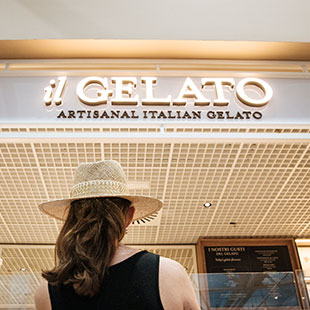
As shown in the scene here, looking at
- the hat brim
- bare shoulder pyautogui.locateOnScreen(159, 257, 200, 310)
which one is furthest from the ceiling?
bare shoulder pyautogui.locateOnScreen(159, 257, 200, 310)

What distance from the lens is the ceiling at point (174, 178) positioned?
12.0 ft

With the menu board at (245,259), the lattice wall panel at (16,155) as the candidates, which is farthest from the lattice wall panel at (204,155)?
the menu board at (245,259)

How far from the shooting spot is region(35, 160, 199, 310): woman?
92 cm

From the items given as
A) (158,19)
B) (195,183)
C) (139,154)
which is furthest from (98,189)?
(195,183)

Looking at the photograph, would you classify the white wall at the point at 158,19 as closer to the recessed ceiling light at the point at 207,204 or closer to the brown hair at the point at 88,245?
the recessed ceiling light at the point at 207,204

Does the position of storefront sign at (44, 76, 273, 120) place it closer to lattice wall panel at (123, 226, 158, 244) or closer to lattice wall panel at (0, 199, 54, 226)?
lattice wall panel at (0, 199, 54, 226)

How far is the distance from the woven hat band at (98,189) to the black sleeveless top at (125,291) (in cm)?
21

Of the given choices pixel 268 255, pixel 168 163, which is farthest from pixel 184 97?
pixel 268 255

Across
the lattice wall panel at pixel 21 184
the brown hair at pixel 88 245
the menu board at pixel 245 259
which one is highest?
the lattice wall panel at pixel 21 184

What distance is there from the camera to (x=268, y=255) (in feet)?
20.4

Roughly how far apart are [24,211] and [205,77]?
2.95 meters

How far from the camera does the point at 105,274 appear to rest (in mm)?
953

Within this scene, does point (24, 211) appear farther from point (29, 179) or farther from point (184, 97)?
point (184, 97)

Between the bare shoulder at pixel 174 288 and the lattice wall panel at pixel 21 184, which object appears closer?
the bare shoulder at pixel 174 288
